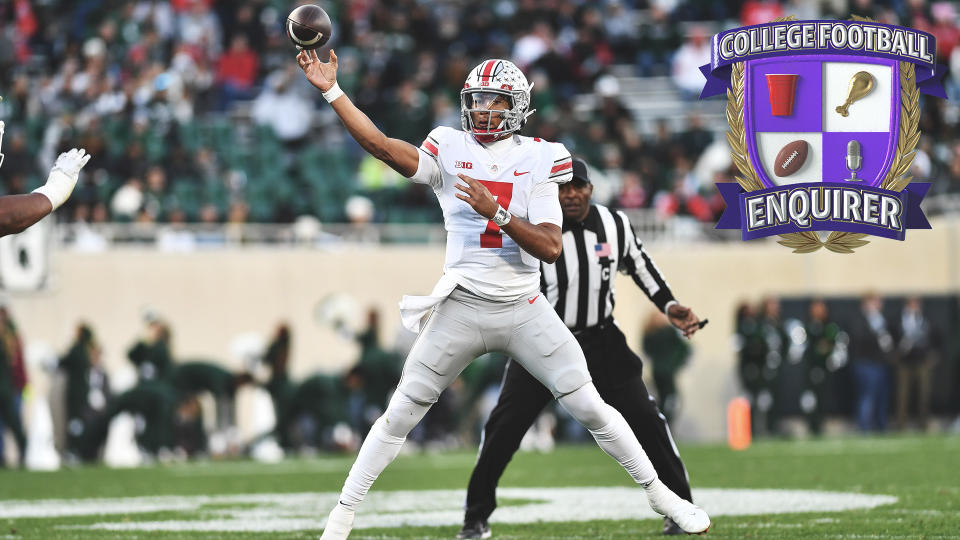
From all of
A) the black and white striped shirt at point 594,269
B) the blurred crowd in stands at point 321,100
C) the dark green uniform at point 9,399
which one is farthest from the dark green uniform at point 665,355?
the black and white striped shirt at point 594,269

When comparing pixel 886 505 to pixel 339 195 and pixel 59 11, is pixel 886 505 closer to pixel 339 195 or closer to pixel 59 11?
pixel 339 195

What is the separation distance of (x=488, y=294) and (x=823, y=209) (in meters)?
1.74

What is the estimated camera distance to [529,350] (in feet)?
19.7

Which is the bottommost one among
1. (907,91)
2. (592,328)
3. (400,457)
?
(400,457)

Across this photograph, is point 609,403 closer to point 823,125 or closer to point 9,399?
point 823,125

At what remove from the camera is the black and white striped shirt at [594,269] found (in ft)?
23.0

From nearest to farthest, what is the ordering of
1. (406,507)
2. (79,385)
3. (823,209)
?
(823,209) → (406,507) → (79,385)

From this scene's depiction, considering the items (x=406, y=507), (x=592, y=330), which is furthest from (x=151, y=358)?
(x=592, y=330)

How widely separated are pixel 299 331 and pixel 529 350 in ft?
38.5

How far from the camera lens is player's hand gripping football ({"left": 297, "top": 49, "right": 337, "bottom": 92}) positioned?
5711 millimetres

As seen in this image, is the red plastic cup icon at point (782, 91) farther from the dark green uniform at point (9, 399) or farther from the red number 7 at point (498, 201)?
the dark green uniform at point (9, 399)

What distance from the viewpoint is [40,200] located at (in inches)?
235

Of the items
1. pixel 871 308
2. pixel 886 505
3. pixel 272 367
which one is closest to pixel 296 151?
pixel 272 367

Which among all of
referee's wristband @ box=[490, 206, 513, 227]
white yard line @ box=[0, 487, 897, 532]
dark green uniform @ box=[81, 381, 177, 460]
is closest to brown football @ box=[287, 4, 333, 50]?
referee's wristband @ box=[490, 206, 513, 227]
